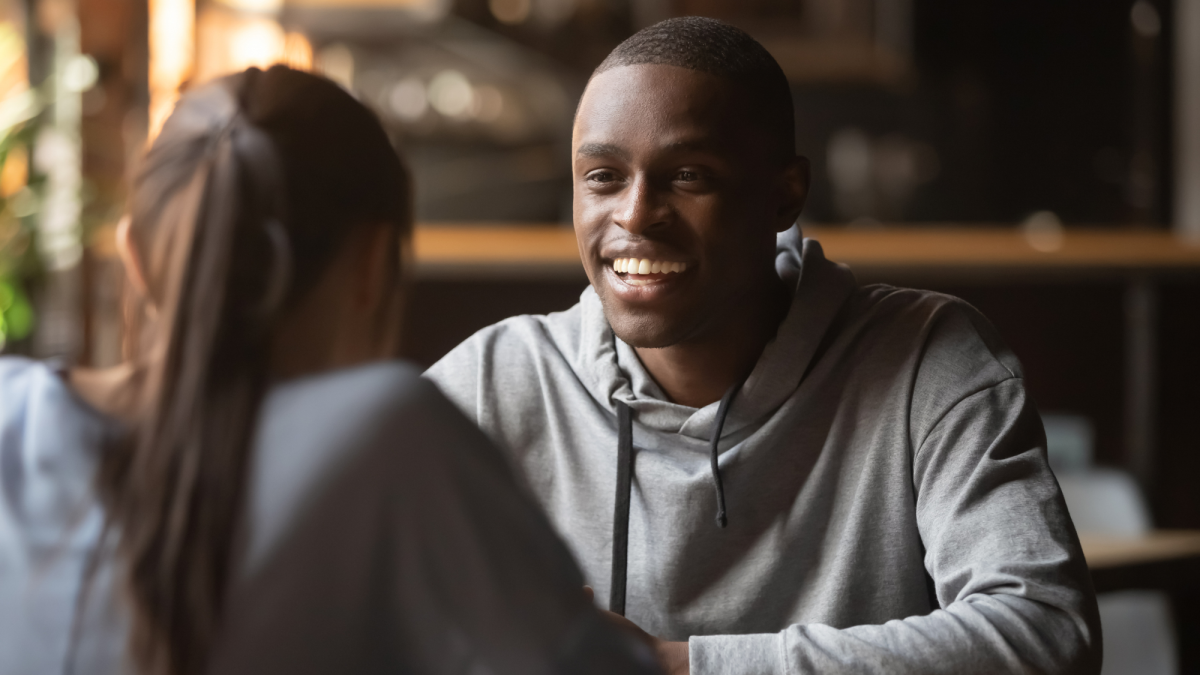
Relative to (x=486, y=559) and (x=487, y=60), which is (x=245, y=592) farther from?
(x=487, y=60)

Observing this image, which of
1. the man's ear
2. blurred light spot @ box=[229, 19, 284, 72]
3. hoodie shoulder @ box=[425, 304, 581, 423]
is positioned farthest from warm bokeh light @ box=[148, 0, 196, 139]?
the man's ear

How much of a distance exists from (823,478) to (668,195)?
300 millimetres

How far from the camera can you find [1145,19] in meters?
4.68

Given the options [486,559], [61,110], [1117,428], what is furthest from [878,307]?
[61,110]

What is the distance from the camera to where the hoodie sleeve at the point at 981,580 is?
31.6 inches

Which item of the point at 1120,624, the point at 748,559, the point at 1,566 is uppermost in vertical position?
the point at 1,566

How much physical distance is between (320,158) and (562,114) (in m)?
4.12

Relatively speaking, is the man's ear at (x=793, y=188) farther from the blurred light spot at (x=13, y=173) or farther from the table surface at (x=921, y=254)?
the blurred light spot at (x=13, y=173)

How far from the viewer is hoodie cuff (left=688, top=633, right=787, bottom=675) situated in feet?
2.63

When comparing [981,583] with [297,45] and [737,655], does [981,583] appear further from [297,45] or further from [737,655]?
[297,45]

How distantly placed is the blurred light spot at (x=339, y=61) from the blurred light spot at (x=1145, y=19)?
3382 mm

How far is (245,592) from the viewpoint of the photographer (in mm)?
602

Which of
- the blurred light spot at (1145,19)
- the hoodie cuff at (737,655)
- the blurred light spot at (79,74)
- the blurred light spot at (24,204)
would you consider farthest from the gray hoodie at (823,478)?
the blurred light spot at (1145,19)

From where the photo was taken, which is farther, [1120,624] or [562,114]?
[562,114]
